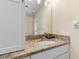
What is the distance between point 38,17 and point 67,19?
1.84ft

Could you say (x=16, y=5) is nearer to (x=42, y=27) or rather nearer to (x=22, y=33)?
(x=22, y=33)

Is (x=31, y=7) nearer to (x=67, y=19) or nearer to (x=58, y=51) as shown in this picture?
(x=67, y=19)

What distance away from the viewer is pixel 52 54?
175 cm

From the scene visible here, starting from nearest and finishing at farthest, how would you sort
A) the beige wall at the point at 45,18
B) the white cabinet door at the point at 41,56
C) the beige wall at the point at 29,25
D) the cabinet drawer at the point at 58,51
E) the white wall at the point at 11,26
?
the white wall at the point at 11,26 → the white cabinet door at the point at 41,56 → the cabinet drawer at the point at 58,51 → the beige wall at the point at 29,25 → the beige wall at the point at 45,18

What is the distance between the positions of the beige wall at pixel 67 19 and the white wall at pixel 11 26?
→ 1.16 metres

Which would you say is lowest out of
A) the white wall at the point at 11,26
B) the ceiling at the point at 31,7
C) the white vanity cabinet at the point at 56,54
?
the white vanity cabinet at the point at 56,54

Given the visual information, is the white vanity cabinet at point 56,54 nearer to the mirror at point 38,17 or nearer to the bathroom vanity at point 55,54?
the bathroom vanity at point 55,54

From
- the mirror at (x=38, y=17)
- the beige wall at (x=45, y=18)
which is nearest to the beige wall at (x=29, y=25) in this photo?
the mirror at (x=38, y=17)

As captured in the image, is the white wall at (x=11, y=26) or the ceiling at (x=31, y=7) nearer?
the white wall at (x=11, y=26)

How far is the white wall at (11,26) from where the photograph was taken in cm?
117

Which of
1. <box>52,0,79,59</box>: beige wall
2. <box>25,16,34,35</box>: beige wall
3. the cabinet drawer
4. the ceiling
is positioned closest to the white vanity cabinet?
the cabinet drawer

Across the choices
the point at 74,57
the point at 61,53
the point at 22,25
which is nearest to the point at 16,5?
the point at 22,25

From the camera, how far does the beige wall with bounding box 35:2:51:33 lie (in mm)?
2464

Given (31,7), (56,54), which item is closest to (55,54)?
(56,54)
